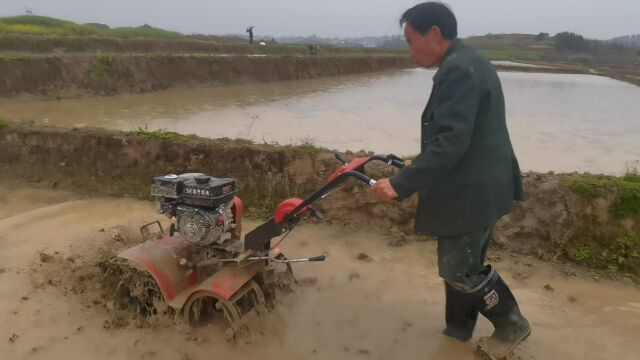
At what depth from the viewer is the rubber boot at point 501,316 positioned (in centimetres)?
282

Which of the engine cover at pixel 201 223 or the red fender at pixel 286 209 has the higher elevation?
the red fender at pixel 286 209

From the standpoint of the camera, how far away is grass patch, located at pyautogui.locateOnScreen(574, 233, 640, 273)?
397 centimetres

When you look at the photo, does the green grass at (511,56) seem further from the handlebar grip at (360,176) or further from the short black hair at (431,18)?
the handlebar grip at (360,176)

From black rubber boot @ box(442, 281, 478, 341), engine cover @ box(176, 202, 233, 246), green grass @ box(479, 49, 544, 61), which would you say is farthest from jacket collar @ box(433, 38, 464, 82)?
green grass @ box(479, 49, 544, 61)

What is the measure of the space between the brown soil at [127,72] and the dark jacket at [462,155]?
1299 centimetres

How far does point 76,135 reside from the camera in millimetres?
6207

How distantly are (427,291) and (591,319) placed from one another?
111cm

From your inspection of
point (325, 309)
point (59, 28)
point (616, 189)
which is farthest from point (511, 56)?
point (325, 309)

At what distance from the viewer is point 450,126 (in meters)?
2.44

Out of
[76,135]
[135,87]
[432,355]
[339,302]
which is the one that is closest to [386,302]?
[339,302]

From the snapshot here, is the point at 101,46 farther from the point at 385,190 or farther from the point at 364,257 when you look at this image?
the point at 385,190

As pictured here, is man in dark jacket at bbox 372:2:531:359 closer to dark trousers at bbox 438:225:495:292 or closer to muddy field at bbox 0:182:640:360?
dark trousers at bbox 438:225:495:292

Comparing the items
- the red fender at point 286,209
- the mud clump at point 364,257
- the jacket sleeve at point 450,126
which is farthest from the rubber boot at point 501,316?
the mud clump at point 364,257

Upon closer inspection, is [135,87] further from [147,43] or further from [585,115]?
[585,115]
